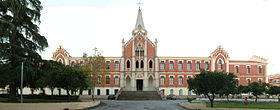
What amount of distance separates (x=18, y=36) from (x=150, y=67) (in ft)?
113

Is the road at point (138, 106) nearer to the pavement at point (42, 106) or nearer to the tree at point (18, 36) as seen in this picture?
the pavement at point (42, 106)

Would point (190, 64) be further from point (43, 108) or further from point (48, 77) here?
point (43, 108)

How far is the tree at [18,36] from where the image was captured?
2619 cm

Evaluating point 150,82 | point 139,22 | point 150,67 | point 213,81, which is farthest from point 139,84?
point 213,81

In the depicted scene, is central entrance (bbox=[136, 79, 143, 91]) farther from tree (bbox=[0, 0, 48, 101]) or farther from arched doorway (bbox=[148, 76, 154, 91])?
tree (bbox=[0, 0, 48, 101])

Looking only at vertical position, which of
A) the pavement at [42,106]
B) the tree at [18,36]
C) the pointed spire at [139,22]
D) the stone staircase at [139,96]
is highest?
the pointed spire at [139,22]

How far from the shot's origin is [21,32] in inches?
1200

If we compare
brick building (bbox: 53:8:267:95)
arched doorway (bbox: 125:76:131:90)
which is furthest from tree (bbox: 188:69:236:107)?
arched doorway (bbox: 125:76:131:90)

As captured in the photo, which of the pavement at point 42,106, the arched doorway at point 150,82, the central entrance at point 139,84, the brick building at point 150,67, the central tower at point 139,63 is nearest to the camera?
the pavement at point 42,106

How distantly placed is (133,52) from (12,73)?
3405 cm

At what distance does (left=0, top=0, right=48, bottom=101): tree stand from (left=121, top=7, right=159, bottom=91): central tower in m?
29.4

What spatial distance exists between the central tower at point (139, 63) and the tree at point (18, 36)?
29.4m

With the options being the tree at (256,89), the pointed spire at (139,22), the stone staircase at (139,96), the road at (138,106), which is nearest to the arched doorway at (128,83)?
the stone staircase at (139,96)

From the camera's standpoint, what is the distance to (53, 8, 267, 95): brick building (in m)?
59.3
